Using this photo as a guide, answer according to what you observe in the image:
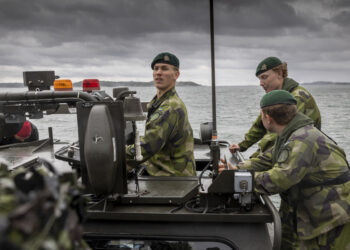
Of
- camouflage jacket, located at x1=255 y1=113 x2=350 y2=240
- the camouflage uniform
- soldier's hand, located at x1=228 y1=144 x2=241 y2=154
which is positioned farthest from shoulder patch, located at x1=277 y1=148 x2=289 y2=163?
soldier's hand, located at x1=228 y1=144 x2=241 y2=154

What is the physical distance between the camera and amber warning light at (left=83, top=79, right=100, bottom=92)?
3.06 meters

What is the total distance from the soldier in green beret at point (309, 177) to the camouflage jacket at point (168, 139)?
0.67 m

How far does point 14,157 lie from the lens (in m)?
3.69

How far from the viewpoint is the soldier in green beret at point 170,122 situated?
2.82 meters

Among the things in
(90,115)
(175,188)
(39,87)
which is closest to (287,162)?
(175,188)

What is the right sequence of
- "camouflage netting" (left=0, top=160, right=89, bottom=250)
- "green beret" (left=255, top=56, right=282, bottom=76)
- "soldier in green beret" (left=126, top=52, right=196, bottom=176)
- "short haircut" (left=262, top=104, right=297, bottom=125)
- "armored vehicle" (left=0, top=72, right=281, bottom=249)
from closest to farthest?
"camouflage netting" (left=0, top=160, right=89, bottom=250), "armored vehicle" (left=0, top=72, right=281, bottom=249), "short haircut" (left=262, top=104, right=297, bottom=125), "soldier in green beret" (left=126, top=52, right=196, bottom=176), "green beret" (left=255, top=56, right=282, bottom=76)

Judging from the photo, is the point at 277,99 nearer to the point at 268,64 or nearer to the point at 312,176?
the point at 312,176

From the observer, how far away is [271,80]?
12.1 feet

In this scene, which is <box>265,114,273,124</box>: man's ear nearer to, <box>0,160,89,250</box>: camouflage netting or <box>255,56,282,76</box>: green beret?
<box>255,56,282,76</box>: green beret

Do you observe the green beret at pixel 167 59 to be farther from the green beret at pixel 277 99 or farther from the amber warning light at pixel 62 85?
the green beret at pixel 277 99

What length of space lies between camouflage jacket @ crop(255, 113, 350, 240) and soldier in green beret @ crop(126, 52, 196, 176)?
29.0 inches

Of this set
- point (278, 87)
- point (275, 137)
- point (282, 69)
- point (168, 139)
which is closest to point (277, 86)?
point (278, 87)

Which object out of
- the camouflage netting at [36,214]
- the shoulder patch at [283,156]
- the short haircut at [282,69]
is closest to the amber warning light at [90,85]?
the shoulder patch at [283,156]

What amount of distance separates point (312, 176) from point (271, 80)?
1495mm
